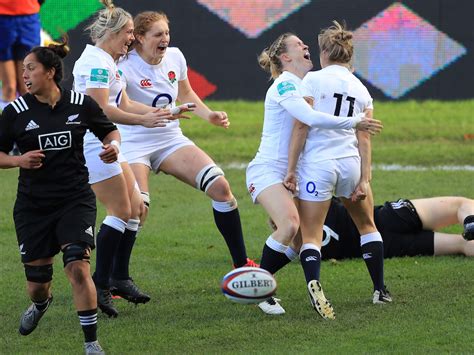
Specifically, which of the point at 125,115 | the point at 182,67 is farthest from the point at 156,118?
the point at 182,67

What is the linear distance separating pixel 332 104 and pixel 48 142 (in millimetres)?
1808

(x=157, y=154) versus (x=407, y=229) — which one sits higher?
(x=157, y=154)

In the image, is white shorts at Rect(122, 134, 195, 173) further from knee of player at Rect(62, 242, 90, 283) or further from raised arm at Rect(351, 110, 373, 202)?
knee of player at Rect(62, 242, 90, 283)

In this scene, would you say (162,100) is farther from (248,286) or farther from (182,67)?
(248,286)

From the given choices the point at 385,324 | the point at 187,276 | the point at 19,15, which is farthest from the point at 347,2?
the point at 385,324

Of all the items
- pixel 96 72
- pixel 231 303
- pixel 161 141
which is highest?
pixel 96 72

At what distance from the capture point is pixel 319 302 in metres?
6.29

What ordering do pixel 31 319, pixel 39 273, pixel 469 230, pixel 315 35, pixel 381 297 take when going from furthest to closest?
1. pixel 315 35
2. pixel 469 230
3. pixel 381 297
4. pixel 31 319
5. pixel 39 273

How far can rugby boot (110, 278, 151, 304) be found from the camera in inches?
270

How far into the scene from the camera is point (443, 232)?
8.75 m

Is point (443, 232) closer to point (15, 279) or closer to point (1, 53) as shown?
point (15, 279)

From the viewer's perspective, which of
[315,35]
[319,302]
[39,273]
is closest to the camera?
[39,273]

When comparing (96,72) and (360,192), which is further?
(96,72)

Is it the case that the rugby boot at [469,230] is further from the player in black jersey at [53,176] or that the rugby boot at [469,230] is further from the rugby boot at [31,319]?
the rugby boot at [31,319]
